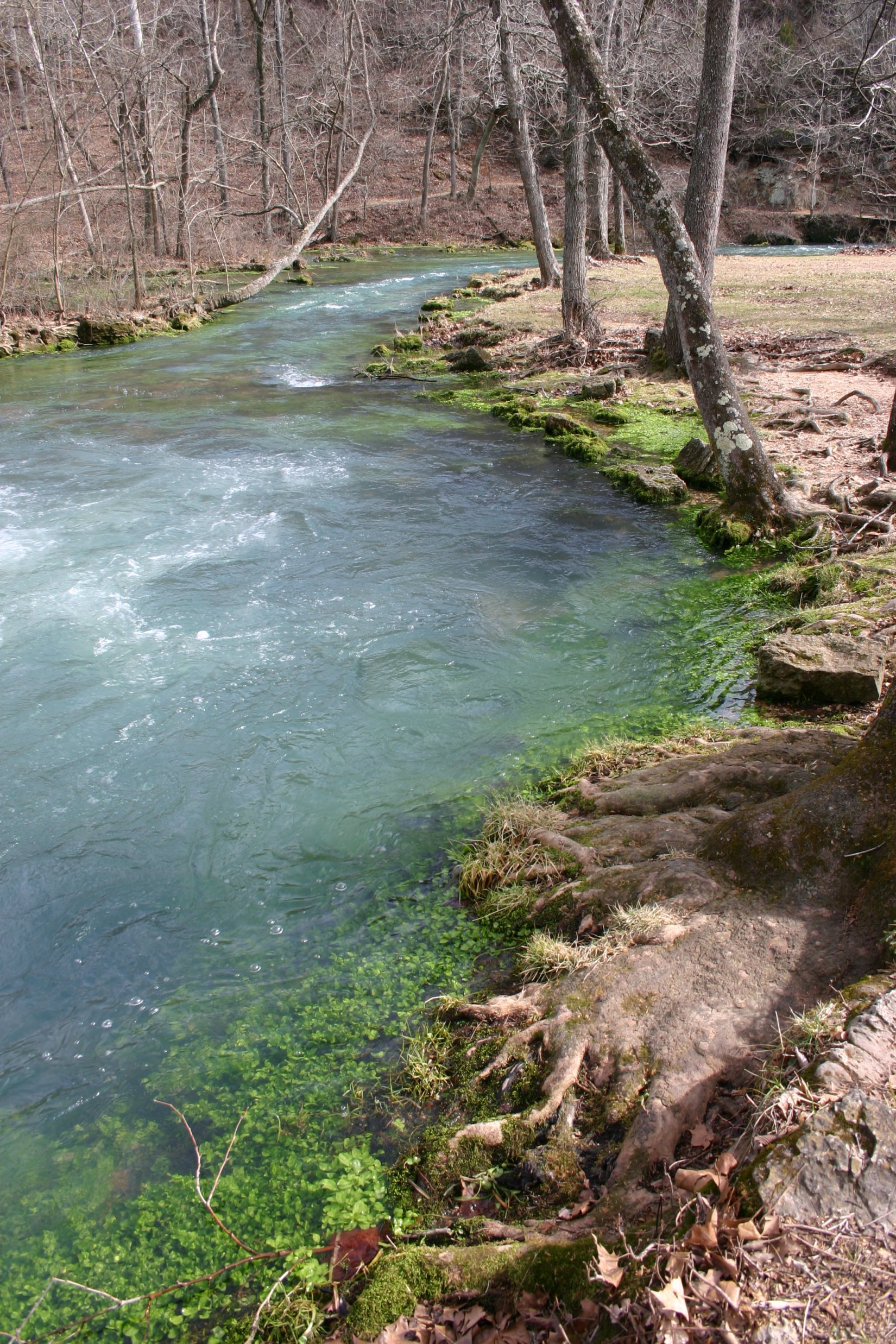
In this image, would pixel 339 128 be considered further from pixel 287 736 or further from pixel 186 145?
pixel 287 736

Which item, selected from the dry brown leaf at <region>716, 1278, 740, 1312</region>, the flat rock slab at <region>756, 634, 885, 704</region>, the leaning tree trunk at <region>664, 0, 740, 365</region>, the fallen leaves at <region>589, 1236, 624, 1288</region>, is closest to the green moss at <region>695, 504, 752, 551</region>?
Answer: the flat rock slab at <region>756, 634, 885, 704</region>

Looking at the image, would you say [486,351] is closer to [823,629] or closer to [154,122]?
[823,629]

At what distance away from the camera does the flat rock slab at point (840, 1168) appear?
2.20m

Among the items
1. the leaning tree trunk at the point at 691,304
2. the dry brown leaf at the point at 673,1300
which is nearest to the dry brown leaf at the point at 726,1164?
the dry brown leaf at the point at 673,1300

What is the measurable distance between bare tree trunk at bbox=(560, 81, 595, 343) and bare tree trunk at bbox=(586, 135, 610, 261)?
11365mm

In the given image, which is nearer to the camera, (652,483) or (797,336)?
(652,483)

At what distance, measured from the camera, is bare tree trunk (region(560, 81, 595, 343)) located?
53.4 feet

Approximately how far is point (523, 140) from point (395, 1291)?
22457 millimetres

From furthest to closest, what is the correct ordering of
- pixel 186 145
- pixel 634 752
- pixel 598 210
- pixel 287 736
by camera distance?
1. pixel 598 210
2. pixel 186 145
3. pixel 287 736
4. pixel 634 752

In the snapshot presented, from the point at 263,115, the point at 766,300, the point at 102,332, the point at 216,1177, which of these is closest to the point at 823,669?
the point at 216,1177

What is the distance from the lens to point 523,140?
20.3 metres

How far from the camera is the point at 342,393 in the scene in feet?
52.7

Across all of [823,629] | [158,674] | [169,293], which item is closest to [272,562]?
[158,674]

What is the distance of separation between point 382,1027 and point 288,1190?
33.6 inches
